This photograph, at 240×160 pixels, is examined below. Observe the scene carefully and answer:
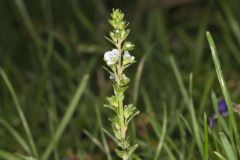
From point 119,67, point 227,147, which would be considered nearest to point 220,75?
point 227,147

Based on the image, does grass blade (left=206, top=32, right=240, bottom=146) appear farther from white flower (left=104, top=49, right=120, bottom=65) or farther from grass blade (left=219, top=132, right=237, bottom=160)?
white flower (left=104, top=49, right=120, bottom=65)

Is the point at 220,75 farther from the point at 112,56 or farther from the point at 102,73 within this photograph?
the point at 102,73

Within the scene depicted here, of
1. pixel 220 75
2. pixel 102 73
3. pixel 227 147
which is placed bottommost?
pixel 227 147

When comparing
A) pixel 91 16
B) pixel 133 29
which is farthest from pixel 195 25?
pixel 91 16

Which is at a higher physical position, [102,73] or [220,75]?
[102,73]

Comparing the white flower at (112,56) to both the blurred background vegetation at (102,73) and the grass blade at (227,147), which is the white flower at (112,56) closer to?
the grass blade at (227,147)

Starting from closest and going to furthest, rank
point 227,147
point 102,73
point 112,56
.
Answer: point 112,56
point 227,147
point 102,73

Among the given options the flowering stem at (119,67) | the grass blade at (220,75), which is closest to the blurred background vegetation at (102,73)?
the grass blade at (220,75)

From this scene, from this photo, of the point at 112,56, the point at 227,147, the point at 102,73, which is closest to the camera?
the point at 112,56

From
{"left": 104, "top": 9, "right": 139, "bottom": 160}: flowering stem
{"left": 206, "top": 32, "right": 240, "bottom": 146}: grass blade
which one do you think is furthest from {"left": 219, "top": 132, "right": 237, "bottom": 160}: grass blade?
{"left": 104, "top": 9, "right": 139, "bottom": 160}: flowering stem
